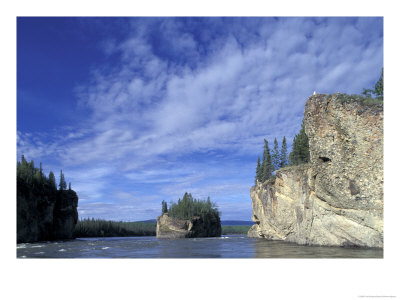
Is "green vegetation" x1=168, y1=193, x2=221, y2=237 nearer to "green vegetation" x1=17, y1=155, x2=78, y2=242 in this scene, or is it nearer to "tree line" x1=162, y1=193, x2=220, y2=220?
"tree line" x1=162, y1=193, x2=220, y2=220

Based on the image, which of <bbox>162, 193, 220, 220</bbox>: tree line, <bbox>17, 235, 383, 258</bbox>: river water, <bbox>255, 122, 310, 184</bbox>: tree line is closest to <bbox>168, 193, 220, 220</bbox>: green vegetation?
<bbox>162, 193, 220, 220</bbox>: tree line

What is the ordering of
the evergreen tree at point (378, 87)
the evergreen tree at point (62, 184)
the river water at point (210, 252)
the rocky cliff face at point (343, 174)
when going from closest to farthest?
the river water at point (210, 252) → the rocky cliff face at point (343, 174) → the evergreen tree at point (378, 87) → the evergreen tree at point (62, 184)

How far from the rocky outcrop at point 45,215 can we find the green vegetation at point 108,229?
32.5 meters

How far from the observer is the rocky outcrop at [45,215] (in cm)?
6122

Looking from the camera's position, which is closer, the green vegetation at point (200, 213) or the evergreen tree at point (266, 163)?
the evergreen tree at point (266, 163)

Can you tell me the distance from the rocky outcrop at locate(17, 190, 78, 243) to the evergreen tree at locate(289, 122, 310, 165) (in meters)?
53.5

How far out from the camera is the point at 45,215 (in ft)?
241

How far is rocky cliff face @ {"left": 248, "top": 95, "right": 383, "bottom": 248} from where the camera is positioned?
73.8 ft

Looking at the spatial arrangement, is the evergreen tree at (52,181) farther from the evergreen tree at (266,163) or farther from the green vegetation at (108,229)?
the evergreen tree at (266,163)

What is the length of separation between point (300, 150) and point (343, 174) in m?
34.3

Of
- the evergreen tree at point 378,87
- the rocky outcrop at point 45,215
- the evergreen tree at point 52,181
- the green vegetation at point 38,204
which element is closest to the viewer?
the evergreen tree at point 378,87

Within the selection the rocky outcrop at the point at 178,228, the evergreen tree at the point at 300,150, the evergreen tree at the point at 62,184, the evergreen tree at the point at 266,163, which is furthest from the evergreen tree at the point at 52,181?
the evergreen tree at the point at 300,150

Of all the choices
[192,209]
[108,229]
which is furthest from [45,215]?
[108,229]

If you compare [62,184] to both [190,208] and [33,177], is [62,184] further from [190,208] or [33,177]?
[190,208]
